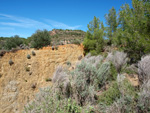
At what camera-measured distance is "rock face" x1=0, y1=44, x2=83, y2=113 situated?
7.23 m

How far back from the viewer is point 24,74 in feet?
29.7

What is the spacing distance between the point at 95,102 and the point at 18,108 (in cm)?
705

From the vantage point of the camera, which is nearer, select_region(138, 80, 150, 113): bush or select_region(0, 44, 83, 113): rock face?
select_region(138, 80, 150, 113): bush

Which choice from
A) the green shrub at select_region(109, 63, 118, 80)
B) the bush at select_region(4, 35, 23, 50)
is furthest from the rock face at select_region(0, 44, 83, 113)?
the green shrub at select_region(109, 63, 118, 80)

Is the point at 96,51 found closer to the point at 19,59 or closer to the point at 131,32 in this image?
the point at 131,32

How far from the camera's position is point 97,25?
1201cm

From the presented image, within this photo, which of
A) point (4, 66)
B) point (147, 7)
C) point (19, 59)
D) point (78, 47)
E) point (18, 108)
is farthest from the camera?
point (78, 47)

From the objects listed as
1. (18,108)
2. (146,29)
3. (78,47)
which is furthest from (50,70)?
(146,29)

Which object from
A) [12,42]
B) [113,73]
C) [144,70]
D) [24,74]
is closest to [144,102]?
[144,70]

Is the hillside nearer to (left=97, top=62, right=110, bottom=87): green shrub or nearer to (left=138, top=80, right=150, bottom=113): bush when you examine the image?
(left=97, top=62, right=110, bottom=87): green shrub

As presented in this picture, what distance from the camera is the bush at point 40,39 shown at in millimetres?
12274

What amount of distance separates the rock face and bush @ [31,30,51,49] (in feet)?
4.30

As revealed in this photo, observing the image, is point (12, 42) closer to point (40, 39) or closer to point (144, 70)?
point (40, 39)

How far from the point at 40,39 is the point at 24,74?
5658mm
